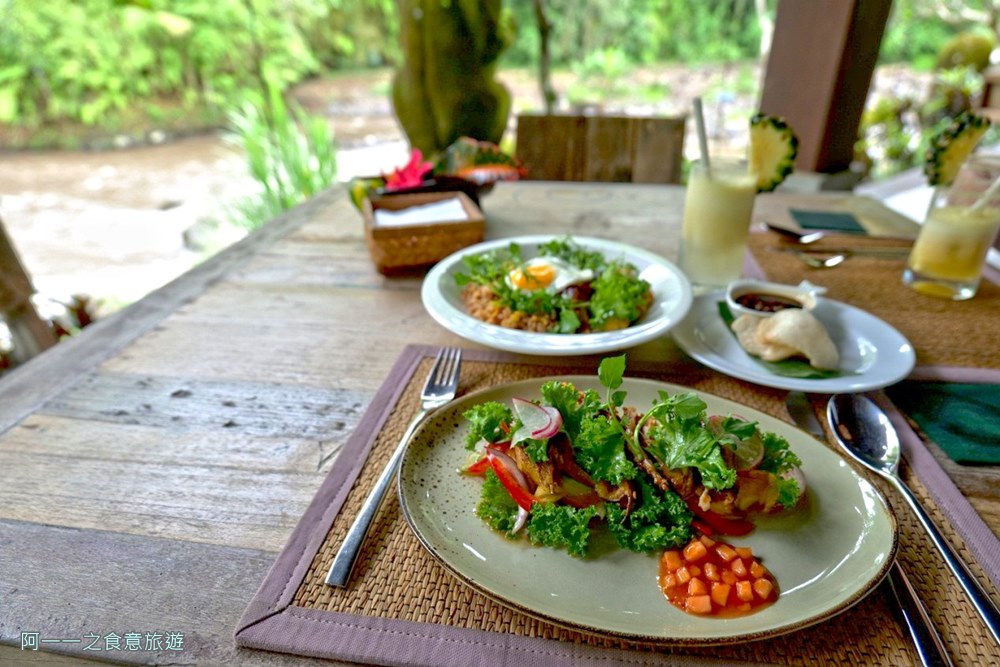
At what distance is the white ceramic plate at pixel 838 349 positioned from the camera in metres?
1.02

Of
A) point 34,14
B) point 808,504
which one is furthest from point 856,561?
point 34,14

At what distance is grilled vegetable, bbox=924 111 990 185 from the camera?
53.7 inches

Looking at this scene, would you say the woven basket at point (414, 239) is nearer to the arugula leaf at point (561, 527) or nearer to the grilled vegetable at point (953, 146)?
the arugula leaf at point (561, 527)

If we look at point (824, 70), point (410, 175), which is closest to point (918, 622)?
Result: point (410, 175)

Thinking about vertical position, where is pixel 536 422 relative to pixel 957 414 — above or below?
above

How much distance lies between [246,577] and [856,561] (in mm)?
703

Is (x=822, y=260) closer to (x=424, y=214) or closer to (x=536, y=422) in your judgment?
(x=424, y=214)

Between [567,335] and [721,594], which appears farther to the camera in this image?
[567,335]

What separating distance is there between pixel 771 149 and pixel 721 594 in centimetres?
113

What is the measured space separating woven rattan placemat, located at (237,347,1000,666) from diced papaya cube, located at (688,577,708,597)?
4cm

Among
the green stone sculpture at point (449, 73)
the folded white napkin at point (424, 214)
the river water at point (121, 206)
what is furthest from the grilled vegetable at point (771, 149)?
the river water at point (121, 206)

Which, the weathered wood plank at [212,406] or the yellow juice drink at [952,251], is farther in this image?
the yellow juice drink at [952,251]

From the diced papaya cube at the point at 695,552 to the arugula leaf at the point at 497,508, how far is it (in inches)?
8.0

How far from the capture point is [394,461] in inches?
33.4
